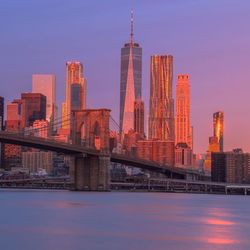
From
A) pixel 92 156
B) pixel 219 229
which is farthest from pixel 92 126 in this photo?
pixel 219 229

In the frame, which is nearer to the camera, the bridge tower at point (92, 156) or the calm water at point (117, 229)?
the calm water at point (117, 229)

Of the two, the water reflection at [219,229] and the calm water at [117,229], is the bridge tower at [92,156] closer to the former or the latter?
the calm water at [117,229]

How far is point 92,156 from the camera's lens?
86562 millimetres

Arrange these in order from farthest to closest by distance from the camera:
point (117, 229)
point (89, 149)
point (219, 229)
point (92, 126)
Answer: point (92, 126)
point (89, 149)
point (219, 229)
point (117, 229)

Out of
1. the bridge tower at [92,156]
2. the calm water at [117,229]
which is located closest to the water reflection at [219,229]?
the calm water at [117,229]

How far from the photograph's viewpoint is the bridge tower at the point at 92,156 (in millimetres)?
86250

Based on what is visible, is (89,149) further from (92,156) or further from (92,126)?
(92,126)

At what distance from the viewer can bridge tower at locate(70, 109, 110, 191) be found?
86.2 m

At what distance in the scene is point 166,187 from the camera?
12250 cm

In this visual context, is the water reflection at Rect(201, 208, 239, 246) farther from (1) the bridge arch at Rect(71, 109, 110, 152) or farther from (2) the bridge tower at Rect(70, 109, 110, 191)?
(1) the bridge arch at Rect(71, 109, 110, 152)

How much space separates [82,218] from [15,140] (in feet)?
106

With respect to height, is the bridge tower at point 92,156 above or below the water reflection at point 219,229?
above

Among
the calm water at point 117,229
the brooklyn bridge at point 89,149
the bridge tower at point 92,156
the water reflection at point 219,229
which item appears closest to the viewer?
the calm water at point 117,229

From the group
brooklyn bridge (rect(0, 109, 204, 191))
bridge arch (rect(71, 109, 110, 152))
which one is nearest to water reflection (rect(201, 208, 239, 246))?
brooklyn bridge (rect(0, 109, 204, 191))
